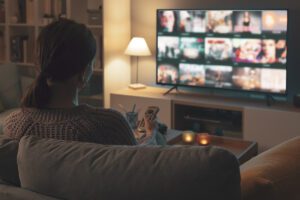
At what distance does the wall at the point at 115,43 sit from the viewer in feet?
15.2

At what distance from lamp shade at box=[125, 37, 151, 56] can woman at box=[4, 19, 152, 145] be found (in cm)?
291

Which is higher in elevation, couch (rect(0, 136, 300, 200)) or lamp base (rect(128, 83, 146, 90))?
couch (rect(0, 136, 300, 200))

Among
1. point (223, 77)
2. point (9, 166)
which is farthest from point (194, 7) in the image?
point (9, 166)

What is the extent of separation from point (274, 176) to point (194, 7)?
3558 millimetres

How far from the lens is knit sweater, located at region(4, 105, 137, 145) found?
158 centimetres

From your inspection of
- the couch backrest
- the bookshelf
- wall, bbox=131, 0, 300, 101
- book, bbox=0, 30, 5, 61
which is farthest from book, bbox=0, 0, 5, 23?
wall, bbox=131, 0, 300, 101

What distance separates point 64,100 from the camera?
167 cm

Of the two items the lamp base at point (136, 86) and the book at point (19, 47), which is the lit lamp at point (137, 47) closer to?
the lamp base at point (136, 86)

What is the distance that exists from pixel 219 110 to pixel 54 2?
6.48ft

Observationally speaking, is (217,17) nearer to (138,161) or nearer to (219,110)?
(219,110)

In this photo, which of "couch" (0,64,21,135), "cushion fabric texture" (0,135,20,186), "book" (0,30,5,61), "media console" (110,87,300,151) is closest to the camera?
"cushion fabric texture" (0,135,20,186)

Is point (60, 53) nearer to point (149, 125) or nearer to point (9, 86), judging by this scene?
point (149, 125)

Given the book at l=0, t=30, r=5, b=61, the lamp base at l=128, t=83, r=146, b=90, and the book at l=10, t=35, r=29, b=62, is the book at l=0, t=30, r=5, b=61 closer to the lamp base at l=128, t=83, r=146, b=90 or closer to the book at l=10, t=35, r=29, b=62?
the book at l=10, t=35, r=29, b=62

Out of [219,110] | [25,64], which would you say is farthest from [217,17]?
[25,64]
